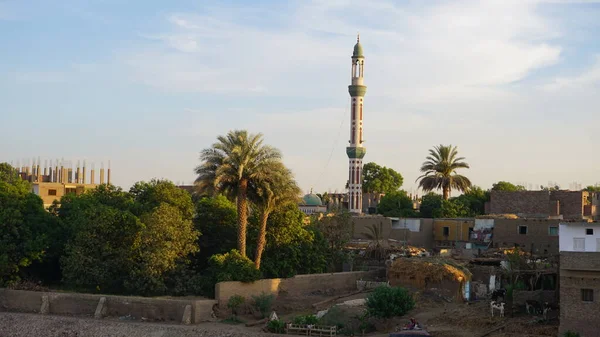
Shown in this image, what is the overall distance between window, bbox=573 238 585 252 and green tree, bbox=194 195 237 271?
52.9 feet

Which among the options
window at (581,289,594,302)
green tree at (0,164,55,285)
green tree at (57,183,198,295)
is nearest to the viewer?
window at (581,289,594,302)

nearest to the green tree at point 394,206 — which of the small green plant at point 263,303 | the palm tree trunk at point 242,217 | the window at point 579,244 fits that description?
the palm tree trunk at point 242,217

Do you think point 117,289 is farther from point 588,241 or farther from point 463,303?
point 588,241

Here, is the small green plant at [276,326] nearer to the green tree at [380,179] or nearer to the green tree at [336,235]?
the green tree at [336,235]

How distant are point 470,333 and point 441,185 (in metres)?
37.9

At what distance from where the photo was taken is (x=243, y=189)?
3388cm

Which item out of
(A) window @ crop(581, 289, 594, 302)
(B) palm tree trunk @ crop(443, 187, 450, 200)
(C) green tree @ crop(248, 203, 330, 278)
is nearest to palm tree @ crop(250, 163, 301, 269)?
A: (C) green tree @ crop(248, 203, 330, 278)

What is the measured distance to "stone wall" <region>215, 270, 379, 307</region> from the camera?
107ft

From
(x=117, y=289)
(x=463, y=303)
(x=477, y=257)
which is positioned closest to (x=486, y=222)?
(x=477, y=257)

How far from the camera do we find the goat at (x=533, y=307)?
29.2 m

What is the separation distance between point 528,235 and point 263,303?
1783cm

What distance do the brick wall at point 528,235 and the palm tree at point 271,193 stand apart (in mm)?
14785

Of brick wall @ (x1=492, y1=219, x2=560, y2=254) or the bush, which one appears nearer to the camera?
the bush

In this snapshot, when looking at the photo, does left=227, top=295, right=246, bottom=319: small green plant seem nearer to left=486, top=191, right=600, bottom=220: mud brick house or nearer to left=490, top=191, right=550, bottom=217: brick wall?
left=486, top=191, right=600, bottom=220: mud brick house
